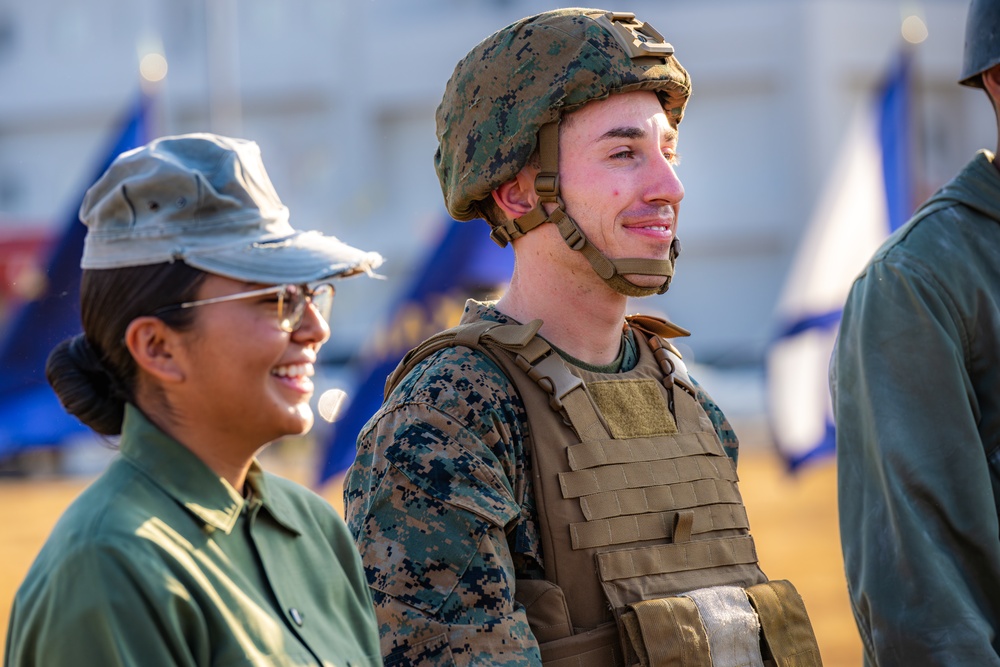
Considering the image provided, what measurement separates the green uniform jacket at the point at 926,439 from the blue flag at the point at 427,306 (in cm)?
467

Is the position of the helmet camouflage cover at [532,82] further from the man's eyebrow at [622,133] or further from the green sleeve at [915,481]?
the green sleeve at [915,481]

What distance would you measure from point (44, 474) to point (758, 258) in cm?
1722

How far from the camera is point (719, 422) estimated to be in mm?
3523

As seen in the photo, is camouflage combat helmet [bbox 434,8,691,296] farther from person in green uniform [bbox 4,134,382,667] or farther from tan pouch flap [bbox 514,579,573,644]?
person in green uniform [bbox 4,134,382,667]

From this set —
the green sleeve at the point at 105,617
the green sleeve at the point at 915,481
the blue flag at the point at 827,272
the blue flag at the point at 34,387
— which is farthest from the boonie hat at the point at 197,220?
the blue flag at the point at 827,272

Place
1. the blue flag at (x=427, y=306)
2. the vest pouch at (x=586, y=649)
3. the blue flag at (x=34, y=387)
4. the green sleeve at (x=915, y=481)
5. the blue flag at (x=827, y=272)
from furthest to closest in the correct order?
1. the blue flag at (x=827, y=272)
2. the blue flag at (x=34, y=387)
3. the blue flag at (x=427, y=306)
4. the green sleeve at (x=915, y=481)
5. the vest pouch at (x=586, y=649)

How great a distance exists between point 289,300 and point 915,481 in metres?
1.53

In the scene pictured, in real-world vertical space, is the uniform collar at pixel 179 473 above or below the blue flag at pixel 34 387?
above

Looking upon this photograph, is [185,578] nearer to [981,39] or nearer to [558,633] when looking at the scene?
[558,633]

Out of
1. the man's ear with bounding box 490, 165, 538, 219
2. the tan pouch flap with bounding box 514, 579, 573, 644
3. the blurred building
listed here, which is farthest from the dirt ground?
the blurred building

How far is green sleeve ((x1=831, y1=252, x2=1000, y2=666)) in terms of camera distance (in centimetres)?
307

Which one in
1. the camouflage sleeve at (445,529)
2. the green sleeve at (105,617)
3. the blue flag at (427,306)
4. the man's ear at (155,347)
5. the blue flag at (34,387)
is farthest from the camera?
A: the blue flag at (34,387)

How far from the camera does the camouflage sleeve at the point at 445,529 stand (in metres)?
2.79

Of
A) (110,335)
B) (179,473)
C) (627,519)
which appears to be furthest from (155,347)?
(627,519)
